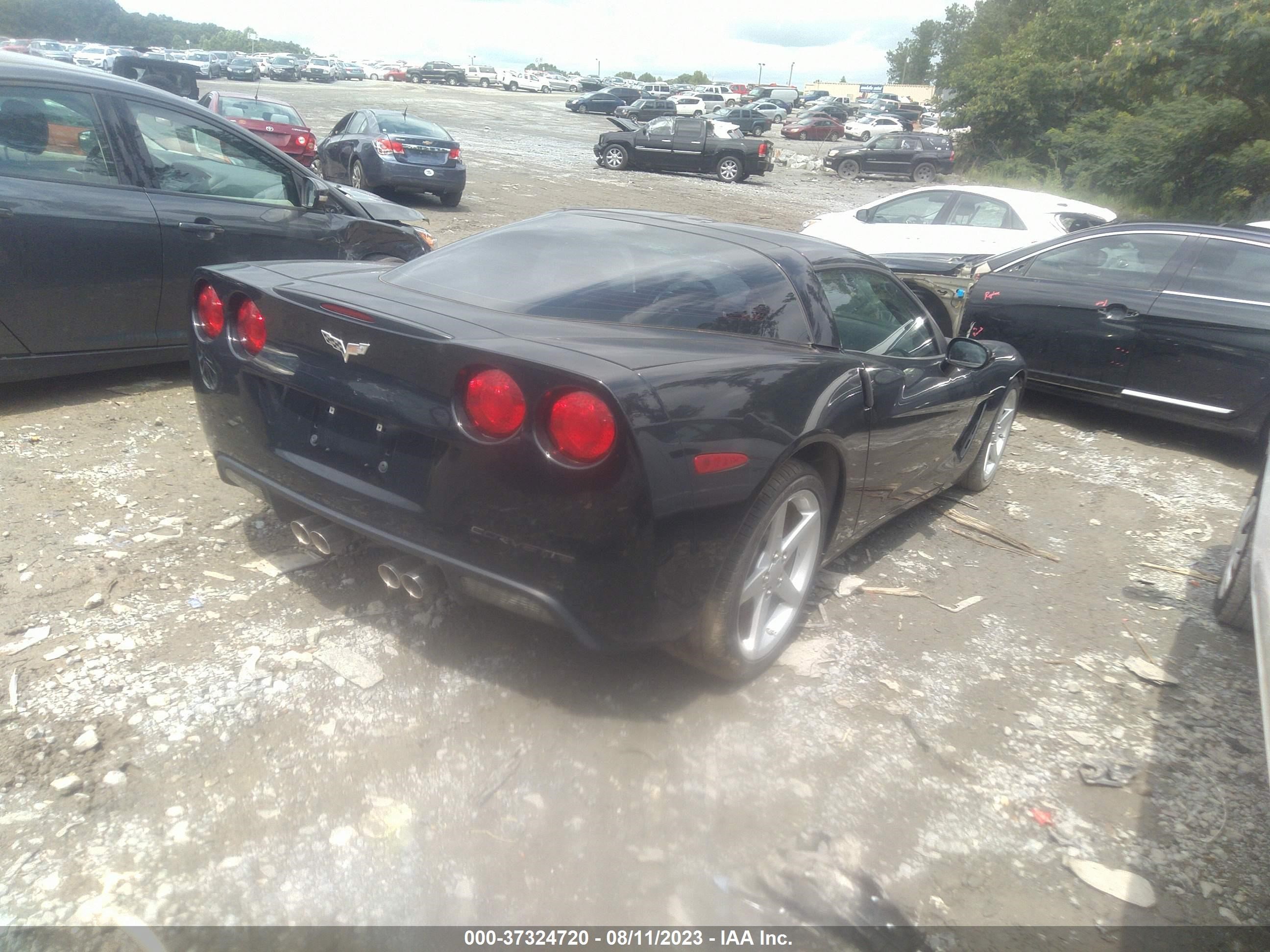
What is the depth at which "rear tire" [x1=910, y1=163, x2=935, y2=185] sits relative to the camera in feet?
108

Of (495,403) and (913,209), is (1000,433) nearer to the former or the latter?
(495,403)

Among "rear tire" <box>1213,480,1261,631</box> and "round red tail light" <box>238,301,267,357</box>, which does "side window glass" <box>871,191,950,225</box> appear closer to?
"rear tire" <box>1213,480,1261,631</box>

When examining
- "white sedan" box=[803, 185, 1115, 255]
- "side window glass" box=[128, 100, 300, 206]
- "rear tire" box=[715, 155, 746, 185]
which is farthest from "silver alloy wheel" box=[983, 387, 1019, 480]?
"rear tire" box=[715, 155, 746, 185]

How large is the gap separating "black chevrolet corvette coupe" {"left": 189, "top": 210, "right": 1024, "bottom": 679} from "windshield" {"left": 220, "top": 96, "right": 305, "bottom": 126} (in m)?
14.6

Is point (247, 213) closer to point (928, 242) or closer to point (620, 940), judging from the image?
point (620, 940)

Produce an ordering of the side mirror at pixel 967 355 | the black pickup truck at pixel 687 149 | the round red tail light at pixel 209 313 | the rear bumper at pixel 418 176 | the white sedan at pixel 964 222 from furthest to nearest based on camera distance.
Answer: the black pickup truck at pixel 687 149, the rear bumper at pixel 418 176, the white sedan at pixel 964 222, the side mirror at pixel 967 355, the round red tail light at pixel 209 313

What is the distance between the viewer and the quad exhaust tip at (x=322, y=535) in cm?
315

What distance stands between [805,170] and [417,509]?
34.0 meters

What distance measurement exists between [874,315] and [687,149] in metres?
24.2

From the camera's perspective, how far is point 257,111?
1658 cm

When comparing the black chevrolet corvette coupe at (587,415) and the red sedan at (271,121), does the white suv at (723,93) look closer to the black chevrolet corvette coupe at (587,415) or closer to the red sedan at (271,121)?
the red sedan at (271,121)

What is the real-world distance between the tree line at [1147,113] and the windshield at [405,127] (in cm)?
1456

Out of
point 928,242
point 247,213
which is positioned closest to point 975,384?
point 247,213

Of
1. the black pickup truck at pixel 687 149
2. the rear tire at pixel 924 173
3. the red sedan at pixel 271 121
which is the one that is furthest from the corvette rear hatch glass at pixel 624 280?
the rear tire at pixel 924 173
